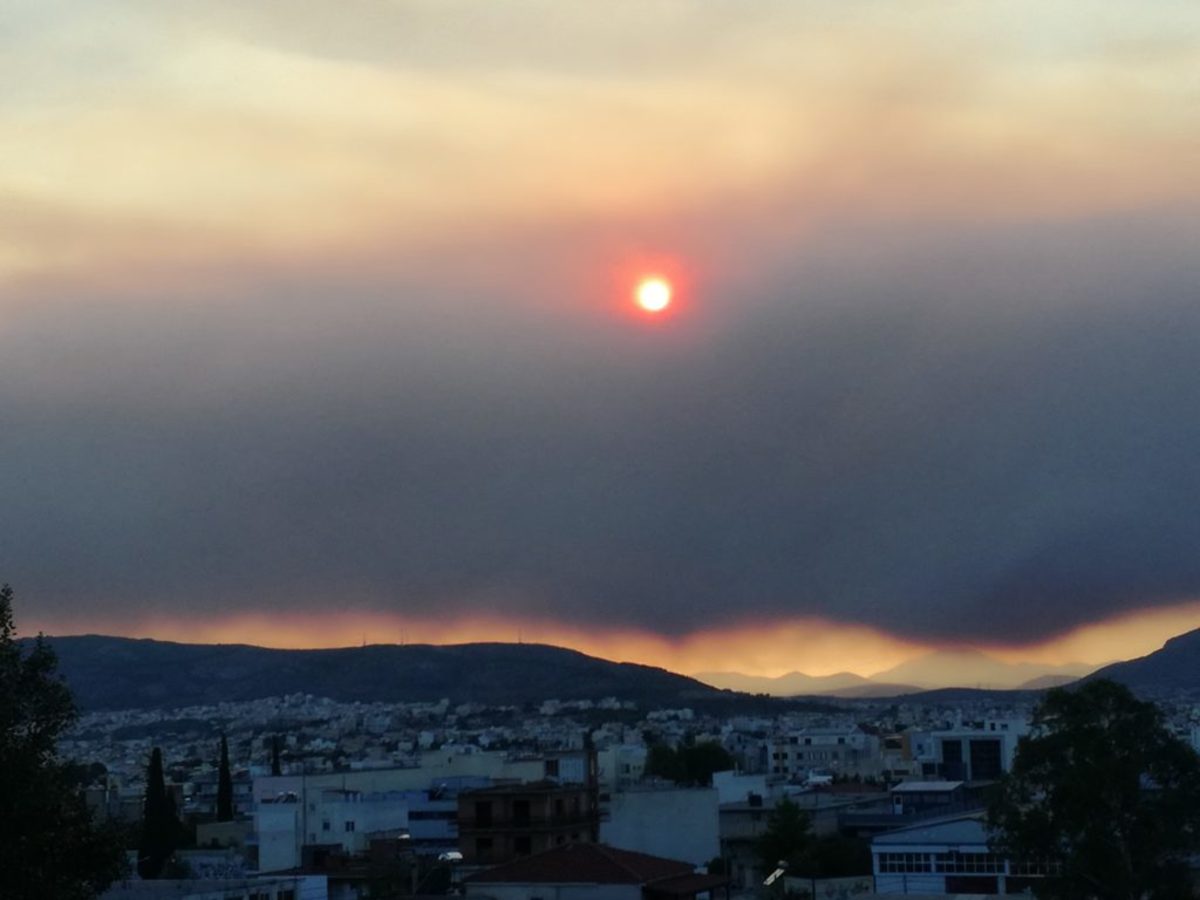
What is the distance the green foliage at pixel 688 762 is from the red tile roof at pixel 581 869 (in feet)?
220

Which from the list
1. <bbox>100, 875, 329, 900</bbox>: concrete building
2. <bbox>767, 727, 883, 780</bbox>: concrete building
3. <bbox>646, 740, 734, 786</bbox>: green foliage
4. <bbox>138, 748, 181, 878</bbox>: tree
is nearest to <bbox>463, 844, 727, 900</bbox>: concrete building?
<bbox>100, 875, 329, 900</bbox>: concrete building

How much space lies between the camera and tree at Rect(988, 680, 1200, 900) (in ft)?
160

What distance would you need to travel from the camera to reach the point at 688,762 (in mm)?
142750

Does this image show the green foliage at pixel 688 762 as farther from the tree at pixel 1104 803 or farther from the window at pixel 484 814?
the tree at pixel 1104 803

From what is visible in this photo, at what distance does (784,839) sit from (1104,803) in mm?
36164

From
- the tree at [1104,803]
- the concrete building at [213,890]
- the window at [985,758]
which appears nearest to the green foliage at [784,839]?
the concrete building at [213,890]

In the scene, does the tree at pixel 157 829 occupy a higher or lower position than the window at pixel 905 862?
higher

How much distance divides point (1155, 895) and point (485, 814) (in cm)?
4017

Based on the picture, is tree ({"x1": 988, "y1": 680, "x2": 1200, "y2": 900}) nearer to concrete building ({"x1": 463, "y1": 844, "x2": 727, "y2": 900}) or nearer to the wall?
the wall

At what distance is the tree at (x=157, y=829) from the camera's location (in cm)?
7823

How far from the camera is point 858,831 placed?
314ft

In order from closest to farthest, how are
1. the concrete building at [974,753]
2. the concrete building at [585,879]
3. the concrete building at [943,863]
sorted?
the concrete building at [585,879] < the concrete building at [943,863] < the concrete building at [974,753]

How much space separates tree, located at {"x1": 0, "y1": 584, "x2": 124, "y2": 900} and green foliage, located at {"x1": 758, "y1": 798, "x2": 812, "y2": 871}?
55.6m

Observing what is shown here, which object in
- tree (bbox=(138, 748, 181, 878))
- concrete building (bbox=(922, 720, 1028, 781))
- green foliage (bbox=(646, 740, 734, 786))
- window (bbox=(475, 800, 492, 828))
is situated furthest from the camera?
green foliage (bbox=(646, 740, 734, 786))
